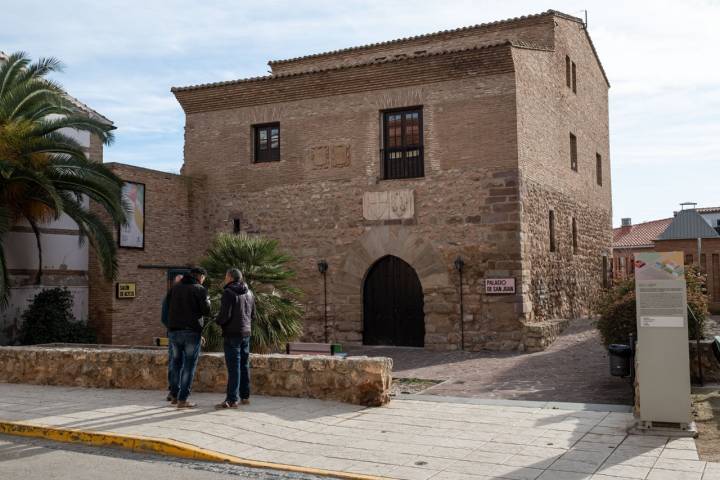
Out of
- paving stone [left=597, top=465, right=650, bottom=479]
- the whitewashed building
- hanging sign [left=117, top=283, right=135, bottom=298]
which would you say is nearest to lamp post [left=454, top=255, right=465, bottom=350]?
hanging sign [left=117, top=283, right=135, bottom=298]

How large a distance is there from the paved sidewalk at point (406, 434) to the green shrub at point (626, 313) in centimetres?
262

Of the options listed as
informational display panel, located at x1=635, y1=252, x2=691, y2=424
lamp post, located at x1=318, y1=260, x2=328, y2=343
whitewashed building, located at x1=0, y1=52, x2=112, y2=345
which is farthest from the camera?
lamp post, located at x1=318, y1=260, x2=328, y2=343

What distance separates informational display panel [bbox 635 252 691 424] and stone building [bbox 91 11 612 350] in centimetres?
792

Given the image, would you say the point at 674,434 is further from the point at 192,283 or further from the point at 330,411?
the point at 192,283

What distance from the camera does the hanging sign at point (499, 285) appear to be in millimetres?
15367

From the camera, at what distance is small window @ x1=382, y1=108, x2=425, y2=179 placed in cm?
1662

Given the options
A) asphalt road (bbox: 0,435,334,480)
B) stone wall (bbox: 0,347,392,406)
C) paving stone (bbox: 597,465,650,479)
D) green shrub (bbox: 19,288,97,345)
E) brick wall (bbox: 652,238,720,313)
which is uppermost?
brick wall (bbox: 652,238,720,313)

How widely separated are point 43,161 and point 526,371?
390 inches

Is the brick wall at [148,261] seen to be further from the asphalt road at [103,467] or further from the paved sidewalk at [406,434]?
A: the asphalt road at [103,467]

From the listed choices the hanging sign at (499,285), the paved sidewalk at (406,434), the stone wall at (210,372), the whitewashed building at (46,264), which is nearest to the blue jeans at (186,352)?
the paved sidewalk at (406,434)

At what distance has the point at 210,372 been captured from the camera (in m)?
9.24

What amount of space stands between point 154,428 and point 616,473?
14.4 ft

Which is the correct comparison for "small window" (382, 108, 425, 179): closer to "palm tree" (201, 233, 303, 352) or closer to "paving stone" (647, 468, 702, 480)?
"palm tree" (201, 233, 303, 352)

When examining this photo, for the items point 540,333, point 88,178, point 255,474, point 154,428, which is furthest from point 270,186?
point 255,474
